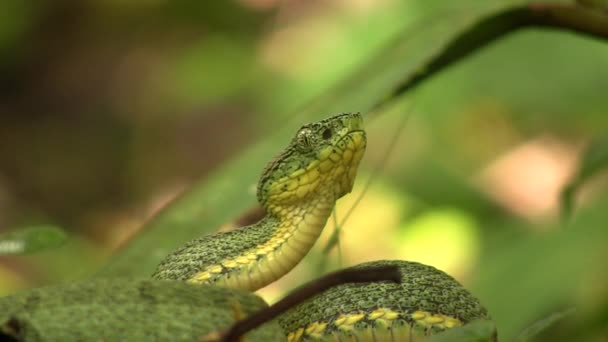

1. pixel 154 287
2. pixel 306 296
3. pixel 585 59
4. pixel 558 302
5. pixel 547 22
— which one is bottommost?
pixel 306 296

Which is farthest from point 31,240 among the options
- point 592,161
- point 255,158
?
point 592,161

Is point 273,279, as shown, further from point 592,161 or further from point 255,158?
point 592,161

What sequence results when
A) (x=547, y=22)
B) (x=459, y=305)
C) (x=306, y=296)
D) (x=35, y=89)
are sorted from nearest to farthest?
(x=306, y=296)
(x=459, y=305)
(x=547, y=22)
(x=35, y=89)

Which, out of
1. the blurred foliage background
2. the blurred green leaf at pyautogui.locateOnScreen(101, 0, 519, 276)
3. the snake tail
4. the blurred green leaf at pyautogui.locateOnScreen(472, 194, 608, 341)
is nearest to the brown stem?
the blurred foliage background

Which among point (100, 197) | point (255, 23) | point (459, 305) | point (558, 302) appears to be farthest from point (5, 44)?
point (459, 305)

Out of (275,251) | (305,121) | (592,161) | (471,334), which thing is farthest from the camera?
(305,121)

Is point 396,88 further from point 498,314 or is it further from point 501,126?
point 501,126
